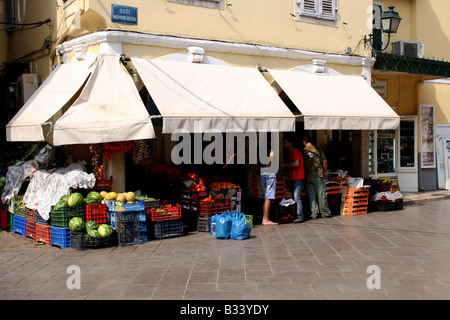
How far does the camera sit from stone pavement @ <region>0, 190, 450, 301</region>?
5.84 metres

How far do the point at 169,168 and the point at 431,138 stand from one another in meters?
9.64

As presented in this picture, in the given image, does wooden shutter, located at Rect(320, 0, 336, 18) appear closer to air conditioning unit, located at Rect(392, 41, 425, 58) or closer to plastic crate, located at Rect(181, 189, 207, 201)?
air conditioning unit, located at Rect(392, 41, 425, 58)

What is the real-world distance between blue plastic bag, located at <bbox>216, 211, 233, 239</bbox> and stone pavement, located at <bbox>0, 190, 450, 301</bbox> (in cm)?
26

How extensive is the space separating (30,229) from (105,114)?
2834mm

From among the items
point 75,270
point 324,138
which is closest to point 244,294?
point 75,270

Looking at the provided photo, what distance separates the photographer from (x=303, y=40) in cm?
1166

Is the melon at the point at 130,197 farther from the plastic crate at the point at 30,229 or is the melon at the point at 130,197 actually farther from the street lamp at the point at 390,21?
the street lamp at the point at 390,21

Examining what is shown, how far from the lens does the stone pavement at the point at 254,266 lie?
584 centimetres

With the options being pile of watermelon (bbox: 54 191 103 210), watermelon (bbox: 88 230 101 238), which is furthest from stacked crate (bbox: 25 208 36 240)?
watermelon (bbox: 88 230 101 238)

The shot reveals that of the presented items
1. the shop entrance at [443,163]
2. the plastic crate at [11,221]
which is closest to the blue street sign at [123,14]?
the plastic crate at [11,221]

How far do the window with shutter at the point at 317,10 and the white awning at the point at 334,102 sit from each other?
1.40m

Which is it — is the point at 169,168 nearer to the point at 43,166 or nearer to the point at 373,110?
the point at 43,166

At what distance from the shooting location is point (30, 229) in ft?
30.3

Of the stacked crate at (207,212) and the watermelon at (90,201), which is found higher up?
the watermelon at (90,201)
